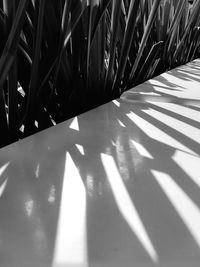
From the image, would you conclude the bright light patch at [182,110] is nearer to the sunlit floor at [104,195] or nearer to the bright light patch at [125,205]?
the sunlit floor at [104,195]

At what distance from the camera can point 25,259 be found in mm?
289

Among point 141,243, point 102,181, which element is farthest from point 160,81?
point 141,243

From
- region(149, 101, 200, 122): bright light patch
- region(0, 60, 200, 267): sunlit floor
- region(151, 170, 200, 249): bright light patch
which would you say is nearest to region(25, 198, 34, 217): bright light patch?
region(0, 60, 200, 267): sunlit floor

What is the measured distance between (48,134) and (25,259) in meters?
0.30

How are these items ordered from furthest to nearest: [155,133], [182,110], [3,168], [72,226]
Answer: [182,110], [155,133], [3,168], [72,226]

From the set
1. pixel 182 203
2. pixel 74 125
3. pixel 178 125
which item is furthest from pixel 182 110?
pixel 182 203

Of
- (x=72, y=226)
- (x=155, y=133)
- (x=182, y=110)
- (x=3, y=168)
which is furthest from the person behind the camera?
(x=182, y=110)

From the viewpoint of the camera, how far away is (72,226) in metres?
0.34

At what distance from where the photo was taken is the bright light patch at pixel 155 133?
53 cm

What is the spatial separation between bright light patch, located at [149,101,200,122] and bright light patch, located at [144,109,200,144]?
3cm

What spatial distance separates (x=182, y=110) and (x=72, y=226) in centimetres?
44

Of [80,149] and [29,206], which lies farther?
[80,149]

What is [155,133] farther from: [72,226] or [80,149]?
[72,226]

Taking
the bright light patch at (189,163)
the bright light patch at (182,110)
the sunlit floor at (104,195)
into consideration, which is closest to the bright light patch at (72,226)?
the sunlit floor at (104,195)
